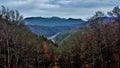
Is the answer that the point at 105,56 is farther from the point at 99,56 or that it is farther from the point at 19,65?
the point at 19,65

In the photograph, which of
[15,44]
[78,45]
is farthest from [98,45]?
[15,44]

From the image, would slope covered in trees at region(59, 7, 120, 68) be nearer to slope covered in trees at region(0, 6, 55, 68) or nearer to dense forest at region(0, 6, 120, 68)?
dense forest at region(0, 6, 120, 68)

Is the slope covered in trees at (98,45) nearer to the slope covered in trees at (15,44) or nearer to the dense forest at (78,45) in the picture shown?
the dense forest at (78,45)

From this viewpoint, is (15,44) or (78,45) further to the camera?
(78,45)

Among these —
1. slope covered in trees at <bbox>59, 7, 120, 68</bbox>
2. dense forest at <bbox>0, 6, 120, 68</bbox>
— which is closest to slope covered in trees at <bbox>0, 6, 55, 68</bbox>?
dense forest at <bbox>0, 6, 120, 68</bbox>

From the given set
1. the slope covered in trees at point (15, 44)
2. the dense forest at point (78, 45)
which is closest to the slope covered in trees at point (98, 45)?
the dense forest at point (78, 45)

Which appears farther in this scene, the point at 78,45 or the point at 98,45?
the point at 78,45

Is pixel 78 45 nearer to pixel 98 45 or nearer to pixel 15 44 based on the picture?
pixel 98 45

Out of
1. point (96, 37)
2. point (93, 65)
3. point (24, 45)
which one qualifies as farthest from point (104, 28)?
point (24, 45)
